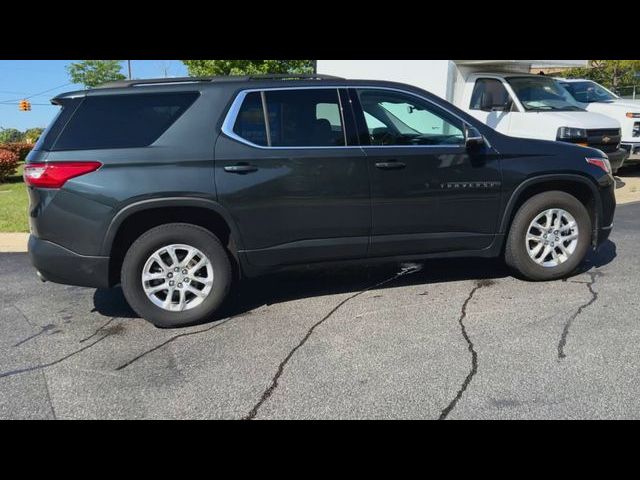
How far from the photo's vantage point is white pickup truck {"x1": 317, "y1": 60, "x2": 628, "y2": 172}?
357 inches

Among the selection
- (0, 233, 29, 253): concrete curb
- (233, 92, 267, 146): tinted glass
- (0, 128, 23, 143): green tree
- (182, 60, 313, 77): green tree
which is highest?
(182, 60, 313, 77): green tree

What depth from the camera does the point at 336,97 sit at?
4531 mm

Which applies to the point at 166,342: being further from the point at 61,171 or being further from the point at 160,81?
the point at 160,81

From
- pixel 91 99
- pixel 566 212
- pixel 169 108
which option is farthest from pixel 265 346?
pixel 566 212

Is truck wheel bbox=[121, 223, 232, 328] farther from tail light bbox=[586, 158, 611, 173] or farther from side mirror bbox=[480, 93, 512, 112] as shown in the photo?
side mirror bbox=[480, 93, 512, 112]

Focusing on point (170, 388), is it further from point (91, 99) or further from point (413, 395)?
point (91, 99)

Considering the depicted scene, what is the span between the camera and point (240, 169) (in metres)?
4.21

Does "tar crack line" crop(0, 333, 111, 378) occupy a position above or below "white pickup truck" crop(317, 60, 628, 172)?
below

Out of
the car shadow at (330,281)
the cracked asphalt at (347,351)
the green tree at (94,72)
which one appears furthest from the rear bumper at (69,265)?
the green tree at (94,72)

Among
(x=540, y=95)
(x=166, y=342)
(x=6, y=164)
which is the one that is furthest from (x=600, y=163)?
(x=6, y=164)

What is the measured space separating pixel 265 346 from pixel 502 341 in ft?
5.49

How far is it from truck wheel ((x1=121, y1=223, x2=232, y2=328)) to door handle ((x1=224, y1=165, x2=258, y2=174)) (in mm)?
518

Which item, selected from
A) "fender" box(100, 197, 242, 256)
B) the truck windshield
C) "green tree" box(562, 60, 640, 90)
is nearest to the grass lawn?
"fender" box(100, 197, 242, 256)

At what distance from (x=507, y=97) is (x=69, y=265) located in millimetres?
8019
